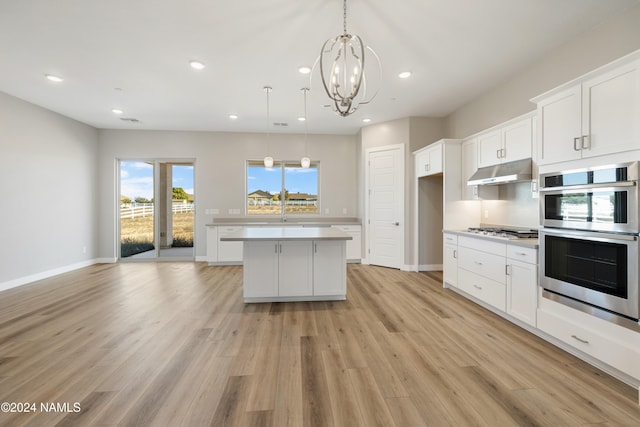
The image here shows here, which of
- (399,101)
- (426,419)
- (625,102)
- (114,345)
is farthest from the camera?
(399,101)

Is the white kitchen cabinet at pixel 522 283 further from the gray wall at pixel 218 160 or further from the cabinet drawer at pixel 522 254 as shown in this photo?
the gray wall at pixel 218 160

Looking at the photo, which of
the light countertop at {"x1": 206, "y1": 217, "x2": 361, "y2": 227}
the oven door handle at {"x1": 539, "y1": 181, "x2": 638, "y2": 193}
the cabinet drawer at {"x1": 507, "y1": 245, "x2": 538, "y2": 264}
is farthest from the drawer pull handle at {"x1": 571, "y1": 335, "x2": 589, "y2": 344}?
→ the light countertop at {"x1": 206, "y1": 217, "x2": 361, "y2": 227}

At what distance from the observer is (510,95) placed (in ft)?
12.2

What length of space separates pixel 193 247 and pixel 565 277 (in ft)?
21.3

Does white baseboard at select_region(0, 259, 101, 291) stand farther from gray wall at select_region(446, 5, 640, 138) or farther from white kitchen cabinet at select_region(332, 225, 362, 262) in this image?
gray wall at select_region(446, 5, 640, 138)

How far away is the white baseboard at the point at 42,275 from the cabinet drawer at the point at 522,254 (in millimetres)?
6969

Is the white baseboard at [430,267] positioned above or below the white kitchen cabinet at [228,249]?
below

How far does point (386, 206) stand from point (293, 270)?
279cm

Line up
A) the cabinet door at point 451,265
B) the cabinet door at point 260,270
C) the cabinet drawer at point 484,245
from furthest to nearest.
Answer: the cabinet door at point 451,265, the cabinet door at point 260,270, the cabinet drawer at point 484,245

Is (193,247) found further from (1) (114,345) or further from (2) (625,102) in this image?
(2) (625,102)

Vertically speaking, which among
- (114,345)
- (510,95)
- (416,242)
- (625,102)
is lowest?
(114,345)

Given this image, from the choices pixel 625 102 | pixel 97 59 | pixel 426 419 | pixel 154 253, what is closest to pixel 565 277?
pixel 625 102

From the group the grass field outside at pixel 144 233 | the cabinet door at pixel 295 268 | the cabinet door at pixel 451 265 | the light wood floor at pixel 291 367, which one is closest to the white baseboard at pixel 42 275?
the grass field outside at pixel 144 233

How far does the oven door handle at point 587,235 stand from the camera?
1815 mm
